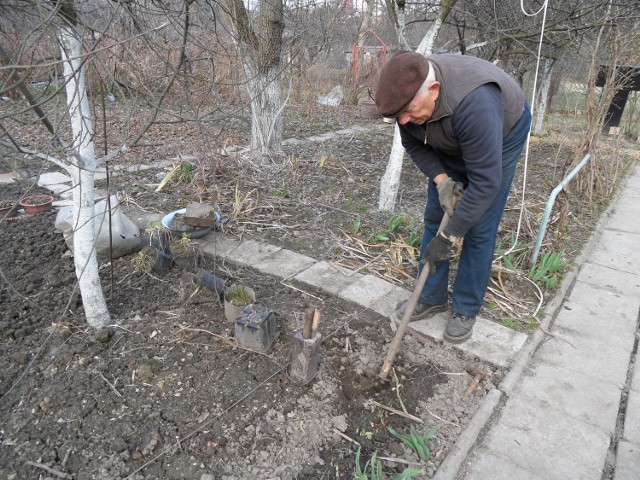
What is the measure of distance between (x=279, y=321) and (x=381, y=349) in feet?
2.07

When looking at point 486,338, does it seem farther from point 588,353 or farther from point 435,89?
point 435,89

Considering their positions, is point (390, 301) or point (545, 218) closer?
point (390, 301)

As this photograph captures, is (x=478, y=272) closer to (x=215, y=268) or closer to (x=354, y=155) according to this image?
(x=215, y=268)

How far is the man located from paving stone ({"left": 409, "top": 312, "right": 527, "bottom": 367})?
0.28 ft

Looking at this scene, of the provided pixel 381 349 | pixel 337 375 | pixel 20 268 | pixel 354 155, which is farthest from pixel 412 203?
pixel 20 268

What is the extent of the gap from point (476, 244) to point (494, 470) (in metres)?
1.12

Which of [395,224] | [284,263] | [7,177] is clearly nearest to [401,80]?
[284,263]

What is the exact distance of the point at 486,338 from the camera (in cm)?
265

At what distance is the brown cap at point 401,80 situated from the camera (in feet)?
5.93


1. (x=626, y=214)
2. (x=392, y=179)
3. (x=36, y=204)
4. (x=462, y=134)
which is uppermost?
(x=462, y=134)

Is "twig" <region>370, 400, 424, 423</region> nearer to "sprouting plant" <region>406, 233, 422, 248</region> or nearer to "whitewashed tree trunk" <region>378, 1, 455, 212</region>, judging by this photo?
"sprouting plant" <region>406, 233, 422, 248</region>

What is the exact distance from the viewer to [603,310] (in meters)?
3.06

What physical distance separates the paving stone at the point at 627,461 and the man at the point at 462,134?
2.90 ft

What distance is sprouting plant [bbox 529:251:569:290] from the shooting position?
3.18m
